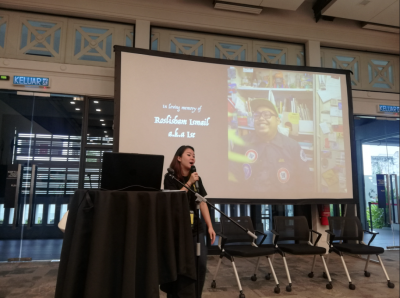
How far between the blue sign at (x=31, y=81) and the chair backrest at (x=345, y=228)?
4.89 metres

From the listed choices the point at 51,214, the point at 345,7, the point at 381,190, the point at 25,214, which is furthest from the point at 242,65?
the point at 25,214

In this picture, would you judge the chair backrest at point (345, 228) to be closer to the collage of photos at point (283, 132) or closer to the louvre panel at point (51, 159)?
the collage of photos at point (283, 132)

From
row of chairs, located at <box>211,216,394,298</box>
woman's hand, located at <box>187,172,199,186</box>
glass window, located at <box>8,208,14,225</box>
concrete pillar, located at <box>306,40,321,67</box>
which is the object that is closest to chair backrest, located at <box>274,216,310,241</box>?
row of chairs, located at <box>211,216,394,298</box>

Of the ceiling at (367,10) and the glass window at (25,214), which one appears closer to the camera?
the glass window at (25,214)

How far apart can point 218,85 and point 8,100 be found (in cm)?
345

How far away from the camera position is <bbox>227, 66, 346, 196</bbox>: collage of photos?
15.4 feet

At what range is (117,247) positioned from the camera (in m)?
1.45

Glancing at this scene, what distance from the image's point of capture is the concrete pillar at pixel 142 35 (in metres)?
5.11

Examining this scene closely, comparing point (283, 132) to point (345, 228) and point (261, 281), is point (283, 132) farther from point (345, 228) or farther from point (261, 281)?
point (261, 281)

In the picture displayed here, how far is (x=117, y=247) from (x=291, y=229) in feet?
10.3

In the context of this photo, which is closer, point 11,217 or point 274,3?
point 11,217

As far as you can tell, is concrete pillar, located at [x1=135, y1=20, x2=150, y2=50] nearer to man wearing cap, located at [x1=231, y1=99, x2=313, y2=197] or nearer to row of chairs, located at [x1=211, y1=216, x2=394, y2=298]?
man wearing cap, located at [x1=231, y1=99, x2=313, y2=197]

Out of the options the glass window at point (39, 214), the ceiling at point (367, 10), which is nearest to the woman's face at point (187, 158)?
the glass window at point (39, 214)

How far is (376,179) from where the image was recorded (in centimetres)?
610
